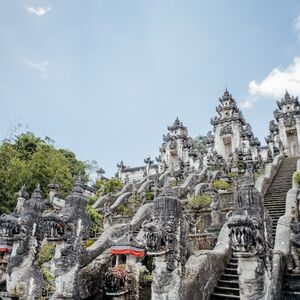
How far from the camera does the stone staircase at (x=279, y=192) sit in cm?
1112

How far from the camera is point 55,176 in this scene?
2228 centimetres

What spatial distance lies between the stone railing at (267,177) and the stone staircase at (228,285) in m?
5.68

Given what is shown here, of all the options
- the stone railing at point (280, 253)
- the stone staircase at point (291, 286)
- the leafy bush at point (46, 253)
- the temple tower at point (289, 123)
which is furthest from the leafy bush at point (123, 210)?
the temple tower at point (289, 123)

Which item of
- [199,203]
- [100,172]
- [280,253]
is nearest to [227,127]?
[100,172]

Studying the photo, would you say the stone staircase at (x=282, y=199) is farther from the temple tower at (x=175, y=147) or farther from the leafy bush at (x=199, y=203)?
the temple tower at (x=175, y=147)

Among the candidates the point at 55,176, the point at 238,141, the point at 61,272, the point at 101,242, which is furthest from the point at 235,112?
the point at 61,272

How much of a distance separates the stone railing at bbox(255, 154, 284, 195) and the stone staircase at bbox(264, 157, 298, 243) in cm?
20

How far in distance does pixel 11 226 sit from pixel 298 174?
10218 millimetres

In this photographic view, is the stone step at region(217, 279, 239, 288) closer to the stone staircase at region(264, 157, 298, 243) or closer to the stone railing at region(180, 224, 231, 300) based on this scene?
the stone railing at region(180, 224, 231, 300)

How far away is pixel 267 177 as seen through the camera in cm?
1526

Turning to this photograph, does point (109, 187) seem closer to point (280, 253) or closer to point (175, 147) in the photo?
point (175, 147)

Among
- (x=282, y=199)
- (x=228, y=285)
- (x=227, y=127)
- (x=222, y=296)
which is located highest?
(x=227, y=127)

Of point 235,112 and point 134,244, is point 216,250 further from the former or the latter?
point 235,112

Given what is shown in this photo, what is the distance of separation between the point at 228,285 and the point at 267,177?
8.82 meters
